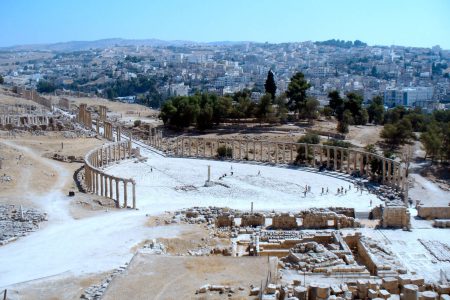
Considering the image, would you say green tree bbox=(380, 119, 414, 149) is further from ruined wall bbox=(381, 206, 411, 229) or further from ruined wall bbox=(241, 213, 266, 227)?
ruined wall bbox=(241, 213, 266, 227)

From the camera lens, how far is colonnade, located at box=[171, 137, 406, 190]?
51.1 m

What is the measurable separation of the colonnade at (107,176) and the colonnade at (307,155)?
6.70m

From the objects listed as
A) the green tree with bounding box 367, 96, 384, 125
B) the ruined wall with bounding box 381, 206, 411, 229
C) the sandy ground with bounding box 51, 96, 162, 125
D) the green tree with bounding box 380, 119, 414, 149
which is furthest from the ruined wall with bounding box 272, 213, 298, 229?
the sandy ground with bounding box 51, 96, 162, 125

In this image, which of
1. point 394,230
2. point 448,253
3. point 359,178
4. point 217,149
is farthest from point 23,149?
point 448,253

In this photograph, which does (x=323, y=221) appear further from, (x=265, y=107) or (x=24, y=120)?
(x=24, y=120)

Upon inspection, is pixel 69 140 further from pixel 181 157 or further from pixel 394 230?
pixel 394 230

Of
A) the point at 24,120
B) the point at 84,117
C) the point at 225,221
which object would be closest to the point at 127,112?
the point at 84,117

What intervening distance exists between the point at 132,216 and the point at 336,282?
53.7ft

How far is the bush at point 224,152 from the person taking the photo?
65.2 m

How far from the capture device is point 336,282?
2622 cm

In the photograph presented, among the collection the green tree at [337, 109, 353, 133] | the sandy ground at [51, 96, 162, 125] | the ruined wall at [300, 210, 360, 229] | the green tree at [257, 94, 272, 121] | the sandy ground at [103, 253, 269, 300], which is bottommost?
the ruined wall at [300, 210, 360, 229]

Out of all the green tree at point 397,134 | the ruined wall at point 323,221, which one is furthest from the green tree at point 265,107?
the ruined wall at point 323,221

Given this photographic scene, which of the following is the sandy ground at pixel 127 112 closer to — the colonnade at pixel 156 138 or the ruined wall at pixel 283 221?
the colonnade at pixel 156 138

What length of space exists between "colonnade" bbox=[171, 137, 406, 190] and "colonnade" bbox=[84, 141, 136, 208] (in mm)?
6695
